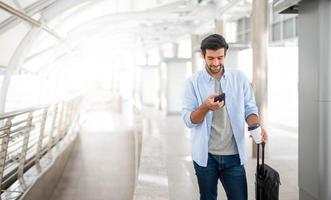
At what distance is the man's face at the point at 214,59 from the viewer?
2578 mm

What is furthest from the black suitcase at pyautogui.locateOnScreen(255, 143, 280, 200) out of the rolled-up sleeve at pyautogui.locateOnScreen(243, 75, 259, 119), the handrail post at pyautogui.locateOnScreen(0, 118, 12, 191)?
the handrail post at pyautogui.locateOnScreen(0, 118, 12, 191)

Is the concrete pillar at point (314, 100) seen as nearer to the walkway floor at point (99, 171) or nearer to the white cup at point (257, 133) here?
the white cup at point (257, 133)

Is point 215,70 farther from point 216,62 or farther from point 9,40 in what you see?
point 9,40

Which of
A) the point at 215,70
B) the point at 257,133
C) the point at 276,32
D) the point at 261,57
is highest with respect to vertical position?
the point at 276,32

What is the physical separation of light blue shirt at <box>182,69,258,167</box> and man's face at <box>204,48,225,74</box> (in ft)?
0.30

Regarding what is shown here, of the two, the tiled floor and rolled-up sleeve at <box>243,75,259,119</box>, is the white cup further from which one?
the tiled floor

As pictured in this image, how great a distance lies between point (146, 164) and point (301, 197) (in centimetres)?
158

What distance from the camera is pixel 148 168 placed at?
13.6ft

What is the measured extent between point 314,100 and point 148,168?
1695mm

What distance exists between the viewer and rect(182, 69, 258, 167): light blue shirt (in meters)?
2.66

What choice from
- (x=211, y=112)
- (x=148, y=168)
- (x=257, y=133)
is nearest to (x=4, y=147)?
(x=148, y=168)

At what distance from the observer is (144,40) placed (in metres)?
24.9

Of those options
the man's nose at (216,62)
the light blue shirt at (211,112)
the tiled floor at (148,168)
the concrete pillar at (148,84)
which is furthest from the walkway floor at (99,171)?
the concrete pillar at (148,84)

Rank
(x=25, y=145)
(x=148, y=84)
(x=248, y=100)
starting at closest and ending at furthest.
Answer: (x=248, y=100), (x=25, y=145), (x=148, y=84)
